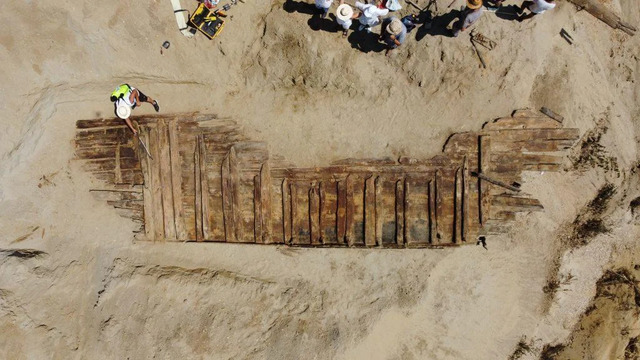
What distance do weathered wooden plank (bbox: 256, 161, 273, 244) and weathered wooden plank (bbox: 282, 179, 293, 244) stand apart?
0.32 m

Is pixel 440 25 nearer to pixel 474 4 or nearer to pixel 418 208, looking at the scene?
pixel 474 4

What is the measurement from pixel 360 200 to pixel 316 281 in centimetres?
241

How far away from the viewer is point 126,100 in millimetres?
9492

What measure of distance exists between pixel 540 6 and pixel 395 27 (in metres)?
3.33

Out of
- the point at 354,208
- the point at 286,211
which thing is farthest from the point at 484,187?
the point at 286,211

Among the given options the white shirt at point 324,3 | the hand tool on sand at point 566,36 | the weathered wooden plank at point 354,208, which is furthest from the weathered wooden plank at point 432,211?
the hand tool on sand at point 566,36

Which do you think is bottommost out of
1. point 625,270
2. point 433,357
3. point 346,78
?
point 433,357

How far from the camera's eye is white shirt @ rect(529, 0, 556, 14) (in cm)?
872

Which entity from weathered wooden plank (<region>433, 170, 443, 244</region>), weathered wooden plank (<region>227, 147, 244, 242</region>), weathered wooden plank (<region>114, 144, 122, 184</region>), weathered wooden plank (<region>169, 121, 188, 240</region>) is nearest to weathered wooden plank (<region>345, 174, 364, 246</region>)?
weathered wooden plank (<region>433, 170, 443, 244</region>)

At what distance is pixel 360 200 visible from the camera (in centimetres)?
894

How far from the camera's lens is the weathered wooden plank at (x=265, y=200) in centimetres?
905

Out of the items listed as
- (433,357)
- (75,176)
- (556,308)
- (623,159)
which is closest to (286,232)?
(433,357)

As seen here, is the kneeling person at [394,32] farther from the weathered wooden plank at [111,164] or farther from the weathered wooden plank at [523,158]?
the weathered wooden plank at [111,164]

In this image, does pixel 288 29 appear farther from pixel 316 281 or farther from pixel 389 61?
pixel 316 281
